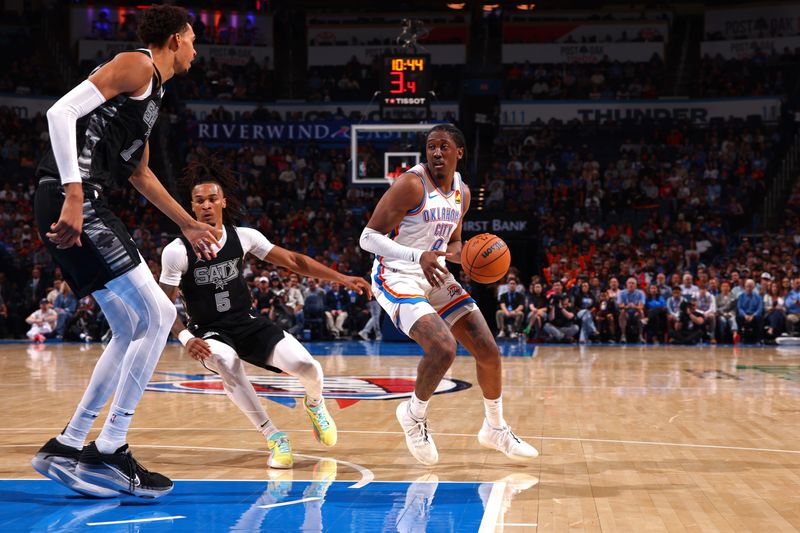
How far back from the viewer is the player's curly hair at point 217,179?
616 centimetres

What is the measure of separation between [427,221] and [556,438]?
77.9 inches

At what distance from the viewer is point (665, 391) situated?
9.84 m

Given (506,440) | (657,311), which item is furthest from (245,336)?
(657,311)

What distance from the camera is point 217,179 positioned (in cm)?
618

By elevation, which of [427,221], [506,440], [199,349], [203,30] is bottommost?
[506,440]

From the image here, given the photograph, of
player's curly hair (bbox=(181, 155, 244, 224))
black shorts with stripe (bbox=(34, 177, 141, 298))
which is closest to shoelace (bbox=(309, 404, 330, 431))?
player's curly hair (bbox=(181, 155, 244, 224))

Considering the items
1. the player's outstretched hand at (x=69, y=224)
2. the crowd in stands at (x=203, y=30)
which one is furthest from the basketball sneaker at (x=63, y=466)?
the crowd in stands at (x=203, y=30)

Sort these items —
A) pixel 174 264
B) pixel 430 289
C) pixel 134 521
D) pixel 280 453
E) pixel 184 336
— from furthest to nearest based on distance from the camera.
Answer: pixel 430 289 < pixel 174 264 < pixel 184 336 < pixel 280 453 < pixel 134 521

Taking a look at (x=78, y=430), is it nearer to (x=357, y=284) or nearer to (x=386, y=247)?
(x=357, y=284)

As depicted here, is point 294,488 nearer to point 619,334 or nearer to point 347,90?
point 619,334

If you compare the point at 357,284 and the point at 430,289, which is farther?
the point at 430,289

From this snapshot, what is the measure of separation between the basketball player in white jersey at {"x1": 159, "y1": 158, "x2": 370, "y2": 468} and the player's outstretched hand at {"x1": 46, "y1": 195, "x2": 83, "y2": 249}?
1.61m

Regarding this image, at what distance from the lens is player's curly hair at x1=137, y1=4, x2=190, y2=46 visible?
15.3ft

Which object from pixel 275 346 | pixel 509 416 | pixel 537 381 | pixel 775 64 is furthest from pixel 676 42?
pixel 275 346
